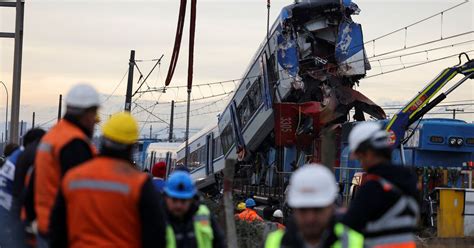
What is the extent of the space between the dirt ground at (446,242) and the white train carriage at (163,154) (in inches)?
864

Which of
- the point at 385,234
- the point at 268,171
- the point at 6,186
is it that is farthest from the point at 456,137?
the point at 385,234

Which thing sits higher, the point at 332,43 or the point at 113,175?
the point at 332,43

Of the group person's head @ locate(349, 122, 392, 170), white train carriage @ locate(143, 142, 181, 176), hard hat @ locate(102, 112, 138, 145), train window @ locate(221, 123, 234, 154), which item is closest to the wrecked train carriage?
train window @ locate(221, 123, 234, 154)

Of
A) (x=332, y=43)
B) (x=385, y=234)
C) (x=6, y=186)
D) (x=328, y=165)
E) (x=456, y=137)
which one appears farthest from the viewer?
(x=332, y=43)

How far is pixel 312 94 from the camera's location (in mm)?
24531

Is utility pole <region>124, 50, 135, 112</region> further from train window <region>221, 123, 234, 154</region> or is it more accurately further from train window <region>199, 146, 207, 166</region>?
A: train window <region>221, 123, 234, 154</region>

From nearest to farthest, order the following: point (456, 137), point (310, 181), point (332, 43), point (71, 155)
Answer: point (310, 181) < point (71, 155) < point (456, 137) < point (332, 43)

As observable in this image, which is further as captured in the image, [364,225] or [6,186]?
[6,186]

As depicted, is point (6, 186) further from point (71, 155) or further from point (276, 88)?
point (276, 88)

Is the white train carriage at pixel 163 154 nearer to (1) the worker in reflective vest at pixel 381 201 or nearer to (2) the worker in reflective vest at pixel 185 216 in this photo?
(2) the worker in reflective vest at pixel 185 216

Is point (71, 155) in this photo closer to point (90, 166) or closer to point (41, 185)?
point (41, 185)

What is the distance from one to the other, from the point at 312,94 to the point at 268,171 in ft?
14.0

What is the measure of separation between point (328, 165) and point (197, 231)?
2899 mm

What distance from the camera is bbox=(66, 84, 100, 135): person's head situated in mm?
6000
